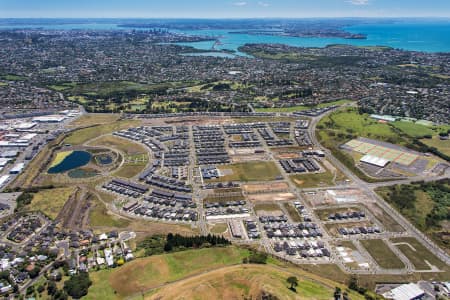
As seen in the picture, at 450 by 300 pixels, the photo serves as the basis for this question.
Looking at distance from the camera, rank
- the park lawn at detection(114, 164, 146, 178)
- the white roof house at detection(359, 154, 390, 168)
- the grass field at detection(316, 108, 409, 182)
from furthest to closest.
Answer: the grass field at detection(316, 108, 409, 182) < the white roof house at detection(359, 154, 390, 168) < the park lawn at detection(114, 164, 146, 178)

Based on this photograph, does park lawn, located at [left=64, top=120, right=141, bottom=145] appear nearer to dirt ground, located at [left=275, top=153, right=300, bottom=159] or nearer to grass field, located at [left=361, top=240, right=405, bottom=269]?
dirt ground, located at [left=275, top=153, right=300, bottom=159]

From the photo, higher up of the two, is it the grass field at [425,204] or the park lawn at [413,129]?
the park lawn at [413,129]

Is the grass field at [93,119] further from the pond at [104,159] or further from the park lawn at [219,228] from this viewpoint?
the park lawn at [219,228]

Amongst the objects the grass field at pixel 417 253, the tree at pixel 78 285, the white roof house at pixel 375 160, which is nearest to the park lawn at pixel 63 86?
the tree at pixel 78 285

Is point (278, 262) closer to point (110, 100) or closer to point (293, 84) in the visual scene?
point (110, 100)

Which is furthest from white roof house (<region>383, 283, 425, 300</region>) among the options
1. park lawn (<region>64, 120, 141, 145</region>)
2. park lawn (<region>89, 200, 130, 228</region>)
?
park lawn (<region>64, 120, 141, 145</region>)

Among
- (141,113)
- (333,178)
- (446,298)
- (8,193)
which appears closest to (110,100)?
(141,113)
